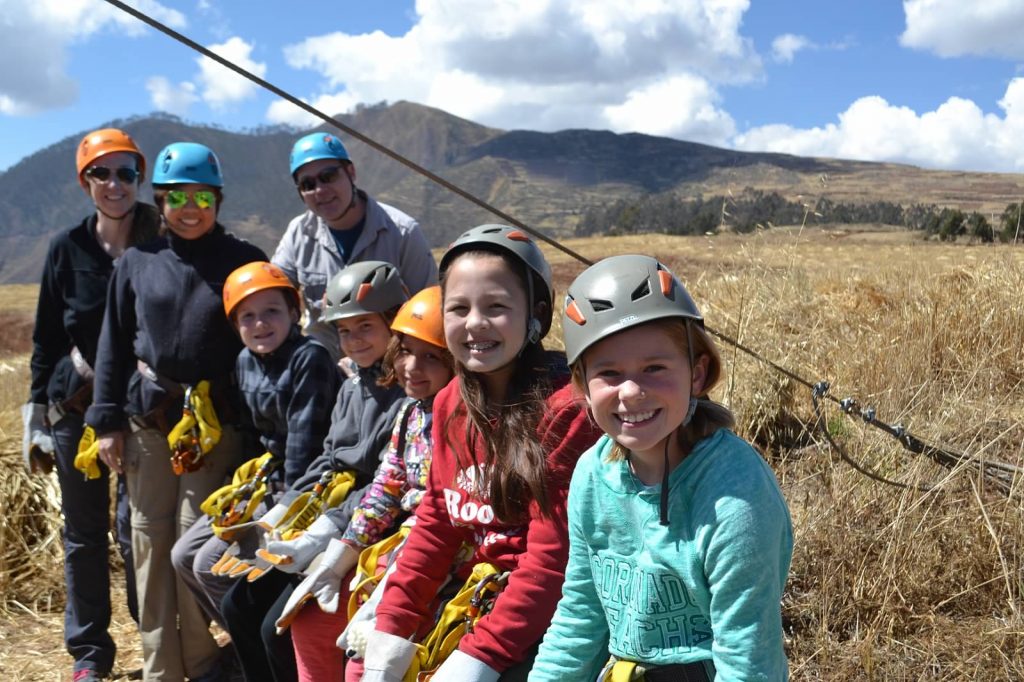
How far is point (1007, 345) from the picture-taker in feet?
17.9

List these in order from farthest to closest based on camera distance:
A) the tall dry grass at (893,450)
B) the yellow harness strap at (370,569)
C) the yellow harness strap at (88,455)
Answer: the yellow harness strap at (88,455) → the tall dry grass at (893,450) → the yellow harness strap at (370,569)

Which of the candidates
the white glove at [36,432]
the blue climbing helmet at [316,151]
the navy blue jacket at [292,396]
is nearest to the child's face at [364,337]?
the navy blue jacket at [292,396]

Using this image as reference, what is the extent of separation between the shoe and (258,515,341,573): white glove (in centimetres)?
201

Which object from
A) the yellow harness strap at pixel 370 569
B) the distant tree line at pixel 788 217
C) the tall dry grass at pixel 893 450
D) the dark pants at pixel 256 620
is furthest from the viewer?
the distant tree line at pixel 788 217

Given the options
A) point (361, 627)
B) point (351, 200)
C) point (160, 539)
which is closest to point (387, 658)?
point (361, 627)

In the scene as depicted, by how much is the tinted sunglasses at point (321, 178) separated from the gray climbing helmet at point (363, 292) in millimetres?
1071

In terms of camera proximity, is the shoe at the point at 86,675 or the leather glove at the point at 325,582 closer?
the leather glove at the point at 325,582

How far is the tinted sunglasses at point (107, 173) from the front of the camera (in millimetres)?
4586

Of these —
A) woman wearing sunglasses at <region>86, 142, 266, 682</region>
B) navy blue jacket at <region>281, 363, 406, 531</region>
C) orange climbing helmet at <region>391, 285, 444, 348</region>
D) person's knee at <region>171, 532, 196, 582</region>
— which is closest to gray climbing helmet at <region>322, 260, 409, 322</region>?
navy blue jacket at <region>281, 363, 406, 531</region>

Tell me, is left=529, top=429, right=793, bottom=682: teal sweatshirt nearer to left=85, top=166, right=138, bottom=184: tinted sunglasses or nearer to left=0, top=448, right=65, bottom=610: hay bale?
left=85, top=166, right=138, bottom=184: tinted sunglasses

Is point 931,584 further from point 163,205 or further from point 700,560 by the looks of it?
point 163,205

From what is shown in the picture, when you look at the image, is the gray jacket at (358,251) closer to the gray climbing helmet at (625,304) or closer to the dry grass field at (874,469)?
the dry grass field at (874,469)

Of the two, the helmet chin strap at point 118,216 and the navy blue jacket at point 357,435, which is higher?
the helmet chin strap at point 118,216

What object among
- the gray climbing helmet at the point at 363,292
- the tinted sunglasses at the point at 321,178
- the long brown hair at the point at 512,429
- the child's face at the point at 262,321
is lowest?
the long brown hair at the point at 512,429
